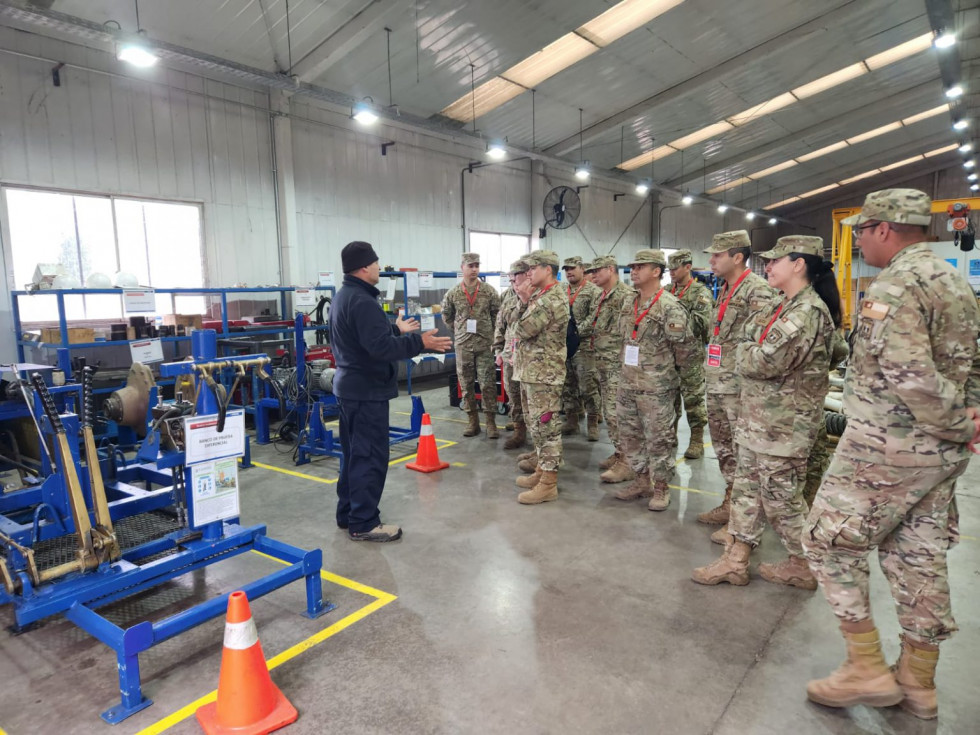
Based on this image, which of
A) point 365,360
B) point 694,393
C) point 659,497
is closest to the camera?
point 365,360

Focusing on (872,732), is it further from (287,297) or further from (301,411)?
(287,297)

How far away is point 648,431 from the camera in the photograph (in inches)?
163

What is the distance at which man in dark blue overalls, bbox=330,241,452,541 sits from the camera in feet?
11.3

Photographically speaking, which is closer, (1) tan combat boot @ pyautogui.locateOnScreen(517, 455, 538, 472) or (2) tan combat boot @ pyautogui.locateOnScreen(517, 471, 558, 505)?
(2) tan combat boot @ pyautogui.locateOnScreen(517, 471, 558, 505)

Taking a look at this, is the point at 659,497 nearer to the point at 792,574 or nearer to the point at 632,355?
the point at 632,355

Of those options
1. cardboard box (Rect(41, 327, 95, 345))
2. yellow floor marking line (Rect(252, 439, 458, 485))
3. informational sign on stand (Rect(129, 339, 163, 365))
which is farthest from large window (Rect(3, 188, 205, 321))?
yellow floor marking line (Rect(252, 439, 458, 485))

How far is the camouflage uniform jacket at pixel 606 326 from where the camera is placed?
5742mm

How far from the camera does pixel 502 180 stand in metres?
12.4

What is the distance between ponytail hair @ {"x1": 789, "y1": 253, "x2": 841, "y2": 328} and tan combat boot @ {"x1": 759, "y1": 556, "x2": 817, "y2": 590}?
4.17ft

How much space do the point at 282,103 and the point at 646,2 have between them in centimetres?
517

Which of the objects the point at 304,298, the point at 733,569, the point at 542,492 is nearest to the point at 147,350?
the point at 304,298

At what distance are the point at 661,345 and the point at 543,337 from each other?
91cm

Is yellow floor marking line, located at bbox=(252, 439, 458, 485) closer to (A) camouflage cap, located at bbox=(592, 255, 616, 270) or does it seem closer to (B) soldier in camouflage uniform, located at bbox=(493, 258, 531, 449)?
(B) soldier in camouflage uniform, located at bbox=(493, 258, 531, 449)

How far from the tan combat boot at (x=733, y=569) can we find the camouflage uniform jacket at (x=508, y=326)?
2.19 meters
